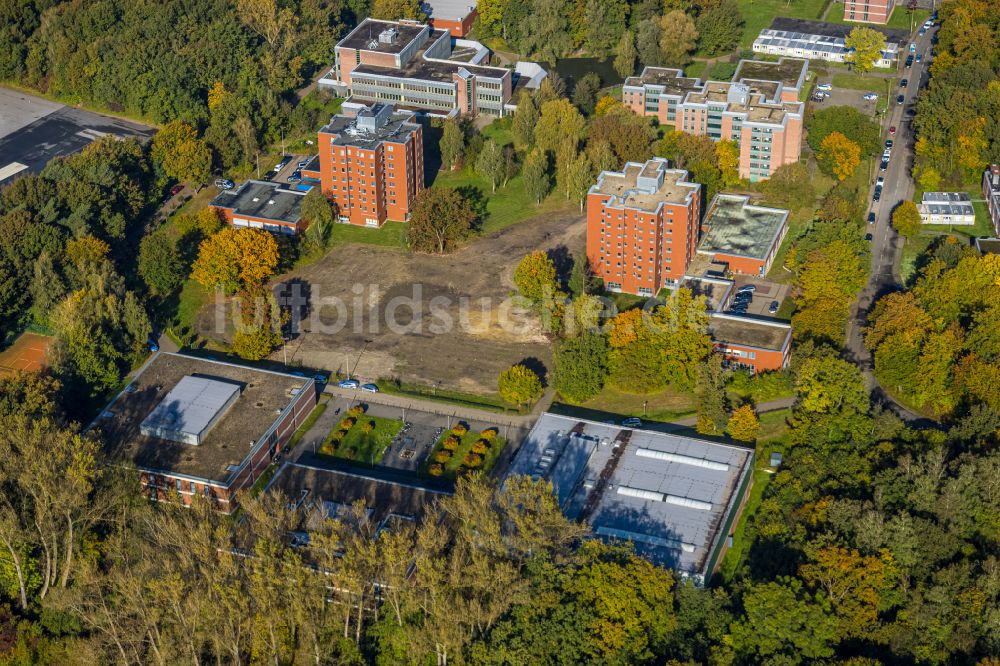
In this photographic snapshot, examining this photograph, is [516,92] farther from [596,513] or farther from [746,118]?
[596,513]

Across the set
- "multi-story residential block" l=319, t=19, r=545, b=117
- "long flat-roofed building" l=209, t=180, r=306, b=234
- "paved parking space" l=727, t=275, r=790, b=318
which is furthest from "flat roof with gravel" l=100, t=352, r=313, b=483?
"multi-story residential block" l=319, t=19, r=545, b=117

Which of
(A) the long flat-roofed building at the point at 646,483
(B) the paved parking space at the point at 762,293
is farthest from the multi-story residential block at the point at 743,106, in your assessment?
(A) the long flat-roofed building at the point at 646,483

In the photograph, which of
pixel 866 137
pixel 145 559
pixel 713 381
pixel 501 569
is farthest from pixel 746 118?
pixel 145 559

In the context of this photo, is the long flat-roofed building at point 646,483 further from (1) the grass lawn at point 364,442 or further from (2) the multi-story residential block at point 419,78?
(2) the multi-story residential block at point 419,78

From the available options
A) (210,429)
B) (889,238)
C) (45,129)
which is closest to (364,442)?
(210,429)

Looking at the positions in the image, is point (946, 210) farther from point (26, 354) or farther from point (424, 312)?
point (26, 354)
